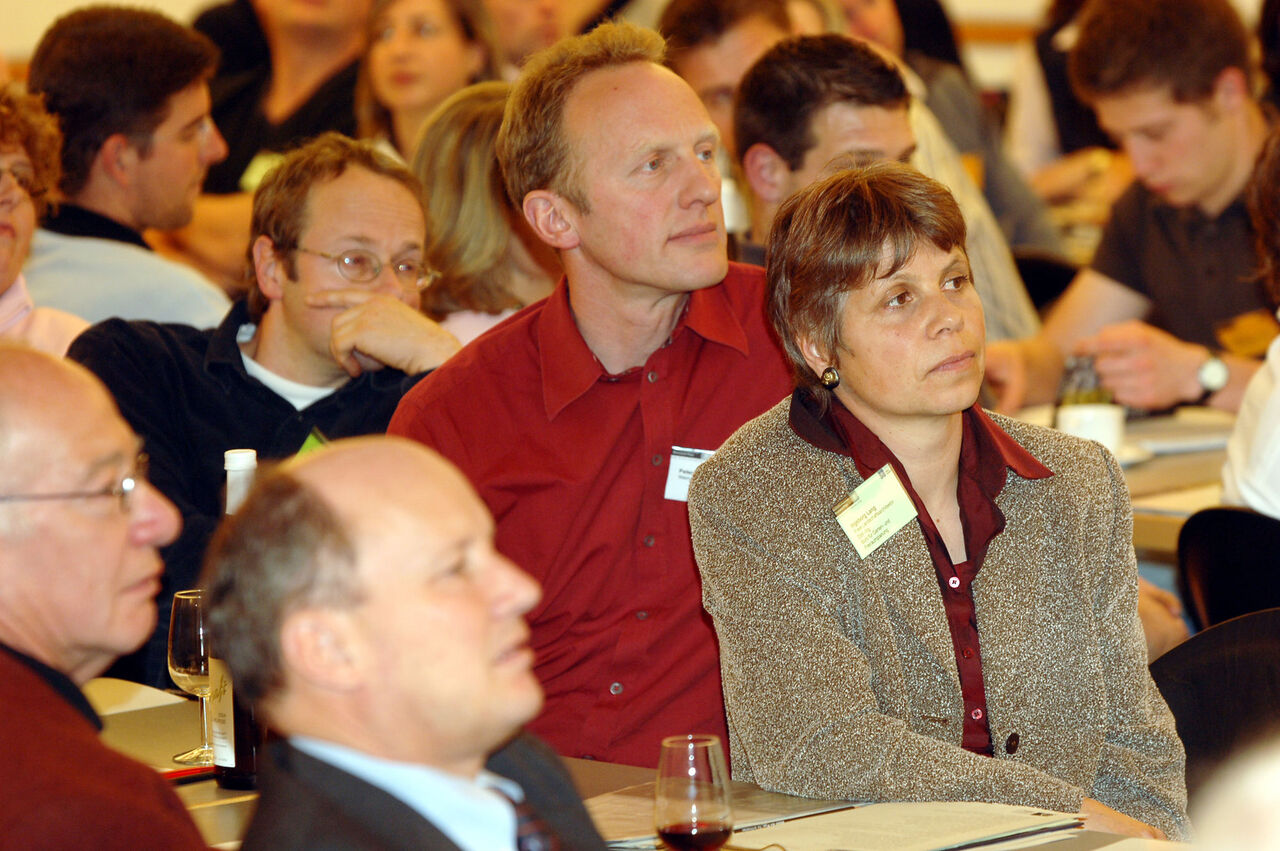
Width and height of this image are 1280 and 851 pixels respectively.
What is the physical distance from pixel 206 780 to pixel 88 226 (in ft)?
7.42

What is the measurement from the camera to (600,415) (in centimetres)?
261

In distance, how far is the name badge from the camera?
257 centimetres

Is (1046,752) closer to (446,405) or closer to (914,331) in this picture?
(914,331)

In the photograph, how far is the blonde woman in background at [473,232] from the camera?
3535mm

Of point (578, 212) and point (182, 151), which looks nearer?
point (578, 212)

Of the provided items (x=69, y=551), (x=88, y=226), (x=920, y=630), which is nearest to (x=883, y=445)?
(x=920, y=630)

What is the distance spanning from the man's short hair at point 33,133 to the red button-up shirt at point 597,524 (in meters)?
1.21

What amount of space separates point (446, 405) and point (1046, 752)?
1.16 m

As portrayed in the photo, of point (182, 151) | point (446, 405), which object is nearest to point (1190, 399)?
point (446, 405)

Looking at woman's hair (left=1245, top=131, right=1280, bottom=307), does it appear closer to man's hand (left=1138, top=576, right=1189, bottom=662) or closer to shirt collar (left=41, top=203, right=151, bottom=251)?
man's hand (left=1138, top=576, right=1189, bottom=662)

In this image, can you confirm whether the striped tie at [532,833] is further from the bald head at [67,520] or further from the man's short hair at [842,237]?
the man's short hair at [842,237]

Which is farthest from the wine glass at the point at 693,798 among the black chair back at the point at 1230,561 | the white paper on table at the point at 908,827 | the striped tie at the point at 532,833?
the black chair back at the point at 1230,561

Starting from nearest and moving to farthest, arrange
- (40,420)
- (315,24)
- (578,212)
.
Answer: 1. (40,420)
2. (578,212)
3. (315,24)

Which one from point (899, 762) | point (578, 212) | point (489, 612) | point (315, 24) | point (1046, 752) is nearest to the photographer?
point (489, 612)
